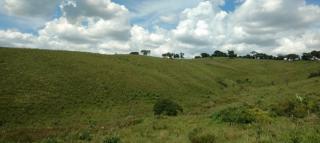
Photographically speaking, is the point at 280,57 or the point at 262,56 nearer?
the point at 280,57

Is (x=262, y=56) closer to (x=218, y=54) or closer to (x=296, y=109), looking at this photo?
(x=218, y=54)

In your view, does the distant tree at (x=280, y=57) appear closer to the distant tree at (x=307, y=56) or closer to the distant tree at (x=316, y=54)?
the distant tree at (x=307, y=56)

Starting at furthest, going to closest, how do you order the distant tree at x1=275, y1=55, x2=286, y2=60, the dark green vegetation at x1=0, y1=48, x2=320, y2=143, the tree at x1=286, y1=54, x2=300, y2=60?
1. the distant tree at x1=275, y1=55, x2=286, y2=60
2. the tree at x1=286, y1=54, x2=300, y2=60
3. the dark green vegetation at x1=0, y1=48, x2=320, y2=143

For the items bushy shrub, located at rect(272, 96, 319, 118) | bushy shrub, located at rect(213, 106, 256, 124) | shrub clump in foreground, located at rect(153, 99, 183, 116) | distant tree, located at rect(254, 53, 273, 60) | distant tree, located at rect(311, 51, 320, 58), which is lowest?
shrub clump in foreground, located at rect(153, 99, 183, 116)

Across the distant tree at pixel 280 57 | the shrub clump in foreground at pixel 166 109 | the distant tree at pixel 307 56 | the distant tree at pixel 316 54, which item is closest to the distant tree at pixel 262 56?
the distant tree at pixel 280 57

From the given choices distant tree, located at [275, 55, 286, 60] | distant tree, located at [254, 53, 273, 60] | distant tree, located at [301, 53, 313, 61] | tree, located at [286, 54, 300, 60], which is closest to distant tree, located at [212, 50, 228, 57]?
distant tree, located at [254, 53, 273, 60]

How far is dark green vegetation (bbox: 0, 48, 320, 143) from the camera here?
16.5 meters

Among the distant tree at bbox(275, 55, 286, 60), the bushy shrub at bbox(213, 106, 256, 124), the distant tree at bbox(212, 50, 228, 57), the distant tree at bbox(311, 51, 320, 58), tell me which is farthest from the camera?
the distant tree at bbox(212, 50, 228, 57)

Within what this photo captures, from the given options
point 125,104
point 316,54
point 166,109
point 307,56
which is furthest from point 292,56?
point 166,109

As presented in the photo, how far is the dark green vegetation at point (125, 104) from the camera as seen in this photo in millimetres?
16547

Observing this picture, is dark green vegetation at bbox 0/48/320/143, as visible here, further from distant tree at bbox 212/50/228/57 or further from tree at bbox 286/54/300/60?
distant tree at bbox 212/50/228/57

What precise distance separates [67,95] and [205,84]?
3523 centimetres

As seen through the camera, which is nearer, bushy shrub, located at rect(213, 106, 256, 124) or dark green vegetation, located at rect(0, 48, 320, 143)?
dark green vegetation, located at rect(0, 48, 320, 143)

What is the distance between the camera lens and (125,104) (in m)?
43.2
